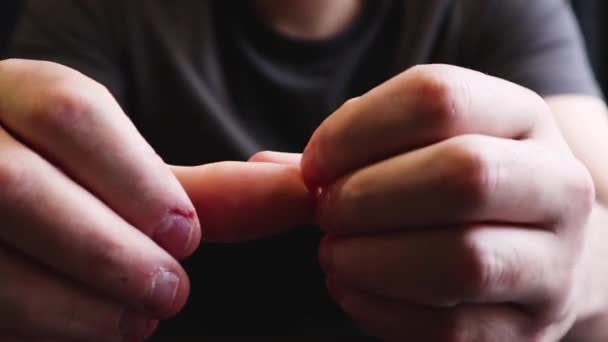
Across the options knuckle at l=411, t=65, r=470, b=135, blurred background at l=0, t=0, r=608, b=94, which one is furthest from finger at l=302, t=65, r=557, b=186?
blurred background at l=0, t=0, r=608, b=94

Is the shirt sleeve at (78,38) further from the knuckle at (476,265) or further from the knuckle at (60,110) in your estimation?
the knuckle at (476,265)

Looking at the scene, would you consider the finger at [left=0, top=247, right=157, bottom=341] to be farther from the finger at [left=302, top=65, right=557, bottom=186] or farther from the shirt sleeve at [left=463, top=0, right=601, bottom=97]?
the shirt sleeve at [left=463, top=0, right=601, bottom=97]

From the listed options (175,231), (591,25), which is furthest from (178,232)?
(591,25)

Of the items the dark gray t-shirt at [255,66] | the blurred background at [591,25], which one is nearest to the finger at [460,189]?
the dark gray t-shirt at [255,66]

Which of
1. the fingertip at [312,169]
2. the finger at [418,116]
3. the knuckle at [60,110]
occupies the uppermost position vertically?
the finger at [418,116]

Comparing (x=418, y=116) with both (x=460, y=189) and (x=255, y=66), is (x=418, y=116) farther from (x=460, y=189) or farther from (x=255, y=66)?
(x=255, y=66)

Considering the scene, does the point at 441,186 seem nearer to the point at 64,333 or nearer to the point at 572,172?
the point at 572,172

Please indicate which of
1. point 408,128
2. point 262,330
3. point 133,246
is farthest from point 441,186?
point 262,330
